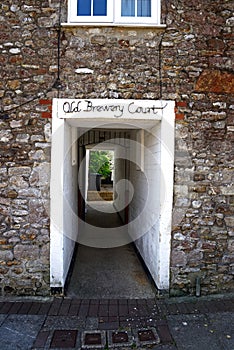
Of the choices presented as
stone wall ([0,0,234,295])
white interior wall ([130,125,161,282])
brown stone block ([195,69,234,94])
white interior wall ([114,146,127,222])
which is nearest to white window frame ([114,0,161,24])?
stone wall ([0,0,234,295])

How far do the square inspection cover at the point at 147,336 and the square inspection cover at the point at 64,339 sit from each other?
651 mm

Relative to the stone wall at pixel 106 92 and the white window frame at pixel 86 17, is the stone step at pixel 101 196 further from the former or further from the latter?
the white window frame at pixel 86 17

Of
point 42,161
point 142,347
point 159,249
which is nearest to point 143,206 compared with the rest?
point 159,249

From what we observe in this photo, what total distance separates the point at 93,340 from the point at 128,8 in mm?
4035

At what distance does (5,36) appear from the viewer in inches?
148

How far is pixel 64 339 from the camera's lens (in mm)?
2980

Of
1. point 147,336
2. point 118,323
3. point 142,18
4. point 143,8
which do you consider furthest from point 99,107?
point 147,336

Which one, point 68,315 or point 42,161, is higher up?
point 42,161

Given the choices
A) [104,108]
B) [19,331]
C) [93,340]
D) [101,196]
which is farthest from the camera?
[101,196]

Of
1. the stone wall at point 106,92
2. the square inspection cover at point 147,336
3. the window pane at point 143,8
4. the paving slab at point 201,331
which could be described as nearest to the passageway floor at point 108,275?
the stone wall at point 106,92

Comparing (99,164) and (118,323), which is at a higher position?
(99,164)

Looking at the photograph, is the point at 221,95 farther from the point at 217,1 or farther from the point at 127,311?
the point at 127,311

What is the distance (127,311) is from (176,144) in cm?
218

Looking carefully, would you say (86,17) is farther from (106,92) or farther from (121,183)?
(121,183)
